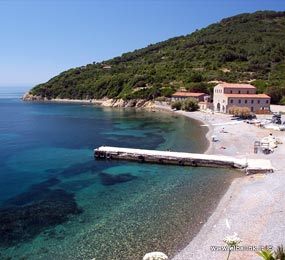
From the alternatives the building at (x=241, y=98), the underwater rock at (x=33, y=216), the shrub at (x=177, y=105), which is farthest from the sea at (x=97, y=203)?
the shrub at (x=177, y=105)

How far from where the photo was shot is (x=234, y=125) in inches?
2227

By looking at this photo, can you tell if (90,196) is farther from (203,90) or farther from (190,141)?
(203,90)

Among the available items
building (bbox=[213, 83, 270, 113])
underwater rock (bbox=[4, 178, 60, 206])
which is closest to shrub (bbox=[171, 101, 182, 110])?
building (bbox=[213, 83, 270, 113])

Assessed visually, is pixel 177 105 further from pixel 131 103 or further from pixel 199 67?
pixel 199 67

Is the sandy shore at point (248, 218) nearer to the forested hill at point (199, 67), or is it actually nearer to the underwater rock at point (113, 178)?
the underwater rock at point (113, 178)

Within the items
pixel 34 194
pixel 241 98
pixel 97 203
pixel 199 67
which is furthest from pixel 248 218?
pixel 199 67

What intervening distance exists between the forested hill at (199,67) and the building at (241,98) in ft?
32.2

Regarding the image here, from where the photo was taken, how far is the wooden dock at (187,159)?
29.5 meters

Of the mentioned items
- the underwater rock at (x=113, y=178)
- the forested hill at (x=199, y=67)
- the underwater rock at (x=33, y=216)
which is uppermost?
the forested hill at (x=199, y=67)

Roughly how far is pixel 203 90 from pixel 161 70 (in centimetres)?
4107

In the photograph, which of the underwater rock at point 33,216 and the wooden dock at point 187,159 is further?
the wooden dock at point 187,159

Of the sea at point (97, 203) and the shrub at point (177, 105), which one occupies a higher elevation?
the shrub at point (177, 105)

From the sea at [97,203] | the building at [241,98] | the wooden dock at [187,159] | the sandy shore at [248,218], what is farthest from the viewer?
the building at [241,98]

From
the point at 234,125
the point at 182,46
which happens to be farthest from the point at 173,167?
the point at 182,46
